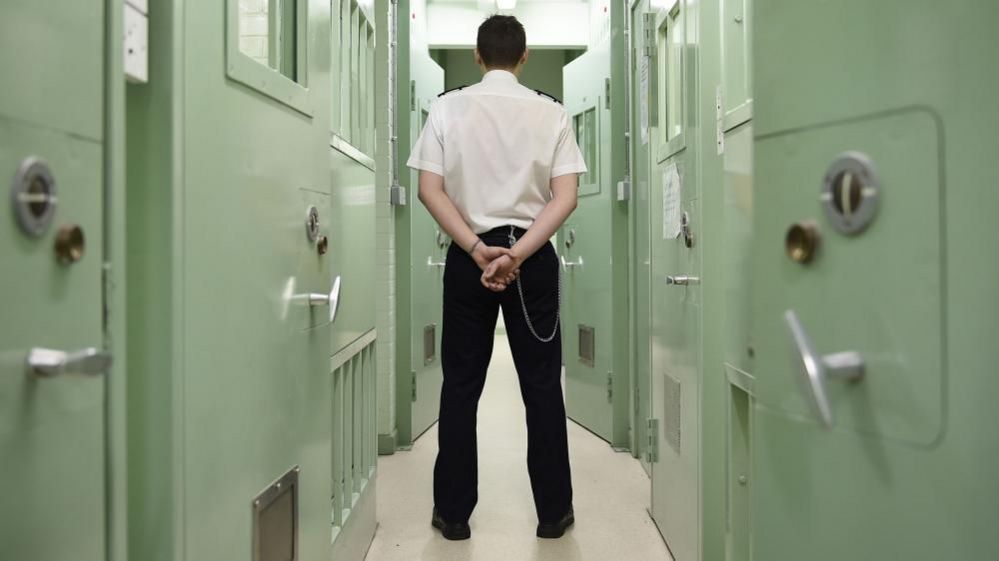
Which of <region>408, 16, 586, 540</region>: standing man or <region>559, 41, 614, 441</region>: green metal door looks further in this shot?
<region>559, 41, 614, 441</region>: green metal door

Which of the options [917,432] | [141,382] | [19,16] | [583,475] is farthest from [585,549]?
[19,16]

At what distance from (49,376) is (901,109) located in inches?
32.2

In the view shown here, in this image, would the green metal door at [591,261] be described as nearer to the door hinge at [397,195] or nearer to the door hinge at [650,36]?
the door hinge at [650,36]

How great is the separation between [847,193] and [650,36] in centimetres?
245

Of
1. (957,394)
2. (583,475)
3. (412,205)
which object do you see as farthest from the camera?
(412,205)

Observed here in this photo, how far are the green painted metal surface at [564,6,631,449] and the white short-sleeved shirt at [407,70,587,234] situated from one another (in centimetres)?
136

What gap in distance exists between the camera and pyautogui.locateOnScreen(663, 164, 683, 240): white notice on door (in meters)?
2.26

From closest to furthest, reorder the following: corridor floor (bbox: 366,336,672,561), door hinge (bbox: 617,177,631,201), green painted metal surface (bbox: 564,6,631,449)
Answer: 1. corridor floor (bbox: 366,336,672,561)
2. door hinge (bbox: 617,177,631,201)
3. green painted metal surface (bbox: 564,6,631,449)

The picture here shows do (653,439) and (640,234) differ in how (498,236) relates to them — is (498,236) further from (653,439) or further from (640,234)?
(640,234)

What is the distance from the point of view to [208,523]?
3.84 feet

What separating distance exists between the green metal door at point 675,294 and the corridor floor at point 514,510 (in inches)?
6.4

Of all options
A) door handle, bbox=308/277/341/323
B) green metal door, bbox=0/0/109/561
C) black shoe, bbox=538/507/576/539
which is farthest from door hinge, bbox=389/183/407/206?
green metal door, bbox=0/0/109/561

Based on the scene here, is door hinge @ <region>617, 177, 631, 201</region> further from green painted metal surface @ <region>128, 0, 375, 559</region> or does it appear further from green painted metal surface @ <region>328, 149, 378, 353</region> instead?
green painted metal surface @ <region>128, 0, 375, 559</region>

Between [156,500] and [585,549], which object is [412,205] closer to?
[585,549]
